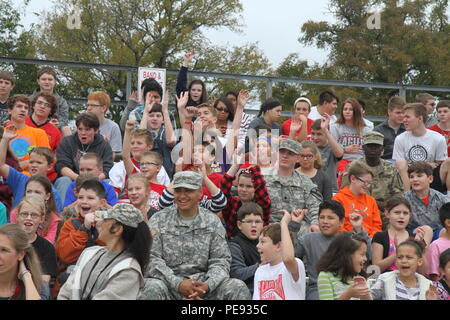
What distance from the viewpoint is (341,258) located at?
261 inches

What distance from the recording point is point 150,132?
387 inches

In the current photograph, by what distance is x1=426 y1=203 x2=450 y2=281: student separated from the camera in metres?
7.61

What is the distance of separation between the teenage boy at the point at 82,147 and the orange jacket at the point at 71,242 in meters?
1.91

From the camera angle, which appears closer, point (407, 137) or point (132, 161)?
point (132, 161)

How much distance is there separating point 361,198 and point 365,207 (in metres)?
0.13

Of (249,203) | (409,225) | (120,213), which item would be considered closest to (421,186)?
(409,225)

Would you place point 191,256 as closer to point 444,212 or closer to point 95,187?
point 95,187

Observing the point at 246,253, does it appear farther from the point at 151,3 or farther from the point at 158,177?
the point at 151,3

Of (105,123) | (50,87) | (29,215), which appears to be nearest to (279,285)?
(29,215)

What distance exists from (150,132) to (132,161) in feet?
2.31

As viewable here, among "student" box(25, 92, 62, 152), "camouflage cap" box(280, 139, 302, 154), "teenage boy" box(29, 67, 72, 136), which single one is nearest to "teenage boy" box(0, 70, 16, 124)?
"teenage boy" box(29, 67, 72, 136)

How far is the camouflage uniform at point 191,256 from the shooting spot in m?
6.74

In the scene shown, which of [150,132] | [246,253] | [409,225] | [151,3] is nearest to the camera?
[246,253]

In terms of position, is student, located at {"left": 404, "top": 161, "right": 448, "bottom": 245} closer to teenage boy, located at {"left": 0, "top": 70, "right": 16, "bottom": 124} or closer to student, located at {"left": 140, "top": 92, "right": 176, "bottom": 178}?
student, located at {"left": 140, "top": 92, "right": 176, "bottom": 178}
